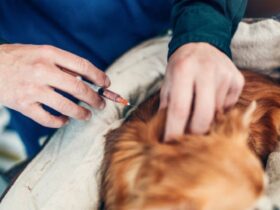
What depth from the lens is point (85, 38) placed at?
125 cm

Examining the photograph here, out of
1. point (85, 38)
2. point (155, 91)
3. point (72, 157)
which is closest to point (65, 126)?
point (72, 157)

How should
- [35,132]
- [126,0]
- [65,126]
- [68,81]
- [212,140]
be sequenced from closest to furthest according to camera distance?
1. [212,140]
2. [68,81]
3. [65,126]
4. [126,0]
5. [35,132]

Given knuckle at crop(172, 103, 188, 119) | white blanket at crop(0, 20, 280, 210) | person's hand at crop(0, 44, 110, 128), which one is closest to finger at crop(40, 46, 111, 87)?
person's hand at crop(0, 44, 110, 128)

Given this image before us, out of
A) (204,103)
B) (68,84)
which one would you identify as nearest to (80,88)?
(68,84)

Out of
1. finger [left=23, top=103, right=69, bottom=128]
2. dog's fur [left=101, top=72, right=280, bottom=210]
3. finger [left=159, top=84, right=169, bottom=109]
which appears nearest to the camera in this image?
dog's fur [left=101, top=72, right=280, bottom=210]

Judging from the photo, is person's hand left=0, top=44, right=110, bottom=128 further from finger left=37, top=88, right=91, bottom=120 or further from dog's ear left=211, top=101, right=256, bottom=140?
dog's ear left=211, top=101, right=256, bottom=140

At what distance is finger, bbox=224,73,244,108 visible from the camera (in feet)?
2.42

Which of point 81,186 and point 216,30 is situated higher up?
point 216,30

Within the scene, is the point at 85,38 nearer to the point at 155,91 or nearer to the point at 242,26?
the point at 155,91

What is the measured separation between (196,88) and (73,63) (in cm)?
26

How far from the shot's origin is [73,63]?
2.78ft

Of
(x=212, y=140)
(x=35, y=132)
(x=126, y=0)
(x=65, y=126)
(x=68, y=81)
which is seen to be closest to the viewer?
(x=212, y=140)

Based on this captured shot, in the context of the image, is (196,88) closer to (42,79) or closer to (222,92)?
(222,92)

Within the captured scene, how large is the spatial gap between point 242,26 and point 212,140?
1.51 ft
